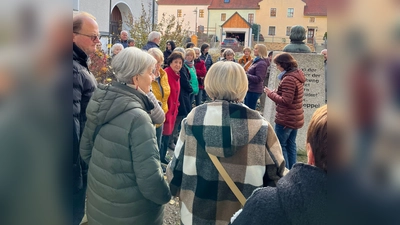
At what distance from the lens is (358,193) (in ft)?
2.14

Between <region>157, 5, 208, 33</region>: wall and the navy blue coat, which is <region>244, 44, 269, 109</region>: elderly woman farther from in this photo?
<region>157, 5, 208, 33</region>: wall

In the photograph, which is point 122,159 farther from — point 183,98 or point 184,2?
point 184,2

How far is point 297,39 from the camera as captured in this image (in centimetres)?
565

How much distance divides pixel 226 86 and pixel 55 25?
144 cm

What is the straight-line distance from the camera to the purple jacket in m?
6.79

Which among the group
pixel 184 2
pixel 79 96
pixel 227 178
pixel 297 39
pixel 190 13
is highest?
pixel 184 2

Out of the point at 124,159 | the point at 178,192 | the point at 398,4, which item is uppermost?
the point at 398,4

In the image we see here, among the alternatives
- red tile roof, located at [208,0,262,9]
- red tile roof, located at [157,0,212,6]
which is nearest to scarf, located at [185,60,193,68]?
red tile roof, located at [208,0,262,9]

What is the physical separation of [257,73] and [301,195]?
5.94 meters

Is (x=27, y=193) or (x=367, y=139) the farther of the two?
(x=27, y=193)

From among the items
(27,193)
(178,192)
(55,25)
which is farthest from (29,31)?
(178,192)

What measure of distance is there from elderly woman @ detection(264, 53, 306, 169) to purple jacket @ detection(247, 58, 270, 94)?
238 cm

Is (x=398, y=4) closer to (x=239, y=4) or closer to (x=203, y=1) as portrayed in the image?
(x=239, y=4)

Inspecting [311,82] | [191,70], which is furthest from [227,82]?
[191,70]
